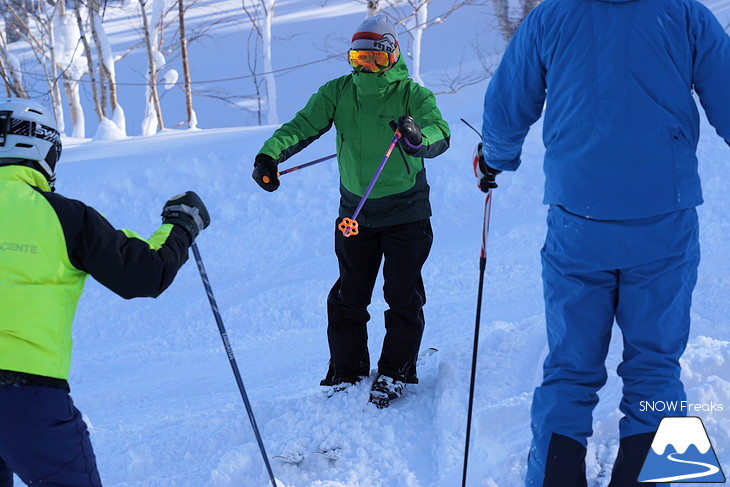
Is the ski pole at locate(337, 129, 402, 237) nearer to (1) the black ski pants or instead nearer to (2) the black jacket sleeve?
(1) the black ski pants

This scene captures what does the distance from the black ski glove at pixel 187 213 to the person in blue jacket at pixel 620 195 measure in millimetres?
1162

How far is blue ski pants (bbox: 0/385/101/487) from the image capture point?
2.04 metres

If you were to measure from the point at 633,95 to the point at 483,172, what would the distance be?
829mm

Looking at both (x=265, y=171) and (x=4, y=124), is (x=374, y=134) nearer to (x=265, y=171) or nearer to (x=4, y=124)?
(x=265, y=171)

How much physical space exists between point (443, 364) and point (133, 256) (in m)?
2.06

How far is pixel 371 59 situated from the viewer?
3.47m

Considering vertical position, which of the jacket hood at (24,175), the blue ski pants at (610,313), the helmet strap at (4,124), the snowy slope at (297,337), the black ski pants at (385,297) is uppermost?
the helmet strap at (4,124)

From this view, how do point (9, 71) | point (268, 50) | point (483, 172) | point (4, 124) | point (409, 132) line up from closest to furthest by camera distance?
point (4, 124) → point (483, 172) → point (409, 132) → point (9, 71) → point (268, 50)

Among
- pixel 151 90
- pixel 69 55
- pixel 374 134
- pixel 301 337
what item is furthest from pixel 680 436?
pixel 69 55

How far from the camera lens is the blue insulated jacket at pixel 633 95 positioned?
2082mm

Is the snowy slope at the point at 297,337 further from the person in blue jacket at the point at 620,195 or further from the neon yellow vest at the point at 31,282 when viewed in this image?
the neon yellow vest at the point at 31,282

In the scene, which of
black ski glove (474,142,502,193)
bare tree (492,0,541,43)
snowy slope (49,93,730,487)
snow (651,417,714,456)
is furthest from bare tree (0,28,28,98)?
snow (651,417,714,456)

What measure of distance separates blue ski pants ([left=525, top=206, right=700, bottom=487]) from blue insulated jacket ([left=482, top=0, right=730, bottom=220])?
8cm

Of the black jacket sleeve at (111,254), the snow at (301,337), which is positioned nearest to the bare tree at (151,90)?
the snow at (301,337)
